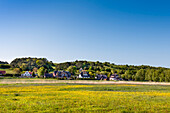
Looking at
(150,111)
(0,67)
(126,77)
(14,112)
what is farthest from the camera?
(0,67)

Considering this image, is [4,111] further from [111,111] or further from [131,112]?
[131,112]

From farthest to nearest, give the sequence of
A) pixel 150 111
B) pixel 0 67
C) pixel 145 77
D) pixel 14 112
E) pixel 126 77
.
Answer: pixel 0 67 → pixel 126 77 → pixel 145 77 → pixel 150 111 → pixel 14 112

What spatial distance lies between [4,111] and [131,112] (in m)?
11.9

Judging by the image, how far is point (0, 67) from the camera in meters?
186

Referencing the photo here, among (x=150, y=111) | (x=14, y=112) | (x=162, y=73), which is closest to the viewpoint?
(x=14, y=112)

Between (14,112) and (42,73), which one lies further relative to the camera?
(42,73)

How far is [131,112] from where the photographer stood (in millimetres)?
18719

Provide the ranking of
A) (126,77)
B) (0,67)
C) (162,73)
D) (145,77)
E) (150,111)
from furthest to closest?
(0,67) → (126,77) → (145,77) → (162,73) → (150,111)

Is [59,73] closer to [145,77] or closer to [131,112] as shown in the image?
[145,77]

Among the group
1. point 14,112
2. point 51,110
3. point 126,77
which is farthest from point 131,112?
point 126,77

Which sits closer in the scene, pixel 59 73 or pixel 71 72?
pixel 59 73

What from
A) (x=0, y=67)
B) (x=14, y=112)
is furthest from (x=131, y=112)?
(x=0, y=67)

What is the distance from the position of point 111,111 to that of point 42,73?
151 meters

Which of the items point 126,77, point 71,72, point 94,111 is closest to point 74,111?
point 94,111
